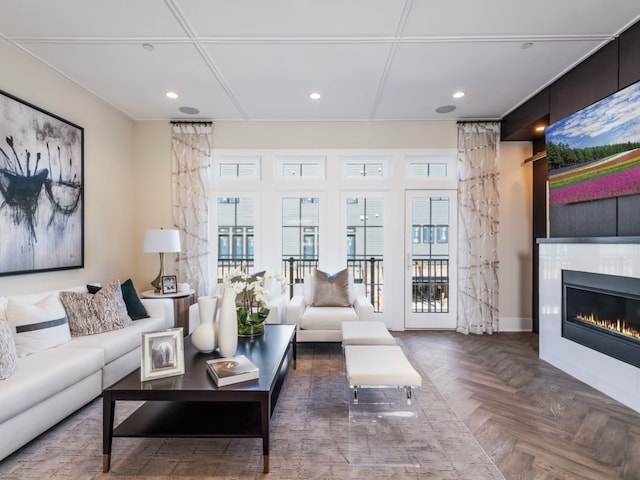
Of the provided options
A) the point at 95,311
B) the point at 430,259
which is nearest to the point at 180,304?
the point at 95,311

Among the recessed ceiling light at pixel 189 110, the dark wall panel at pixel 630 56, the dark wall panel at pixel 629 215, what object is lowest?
the dark wall panel at pixel 629 215

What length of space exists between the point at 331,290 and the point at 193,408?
2248 millimetres

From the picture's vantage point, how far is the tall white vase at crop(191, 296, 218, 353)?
2.36m

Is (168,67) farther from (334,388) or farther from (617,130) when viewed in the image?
(617,130)

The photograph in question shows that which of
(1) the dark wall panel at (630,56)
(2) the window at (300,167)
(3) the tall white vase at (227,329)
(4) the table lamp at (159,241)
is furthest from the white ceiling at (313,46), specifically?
(3) the tall white vase at (227,329)

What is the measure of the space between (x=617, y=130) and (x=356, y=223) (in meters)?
2.84

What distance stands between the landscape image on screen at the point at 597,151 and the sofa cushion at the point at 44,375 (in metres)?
4.24

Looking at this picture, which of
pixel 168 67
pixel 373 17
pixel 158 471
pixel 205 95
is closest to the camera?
pixel 158 471

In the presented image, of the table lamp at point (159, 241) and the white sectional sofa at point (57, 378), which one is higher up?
the table lamp at point (159, 241)

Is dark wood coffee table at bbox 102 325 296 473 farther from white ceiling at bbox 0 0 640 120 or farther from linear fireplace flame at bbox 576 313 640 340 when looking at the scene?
linear fireplace flame at bbox 576 313 640 340

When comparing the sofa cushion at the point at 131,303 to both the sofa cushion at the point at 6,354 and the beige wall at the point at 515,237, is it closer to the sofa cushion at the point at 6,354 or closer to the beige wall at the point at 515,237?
the sofa cushion at the point at 6,354

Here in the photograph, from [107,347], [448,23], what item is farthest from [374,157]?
[107,347]

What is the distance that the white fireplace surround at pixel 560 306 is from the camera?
253cm

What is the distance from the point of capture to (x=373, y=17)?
2475 millimetres
